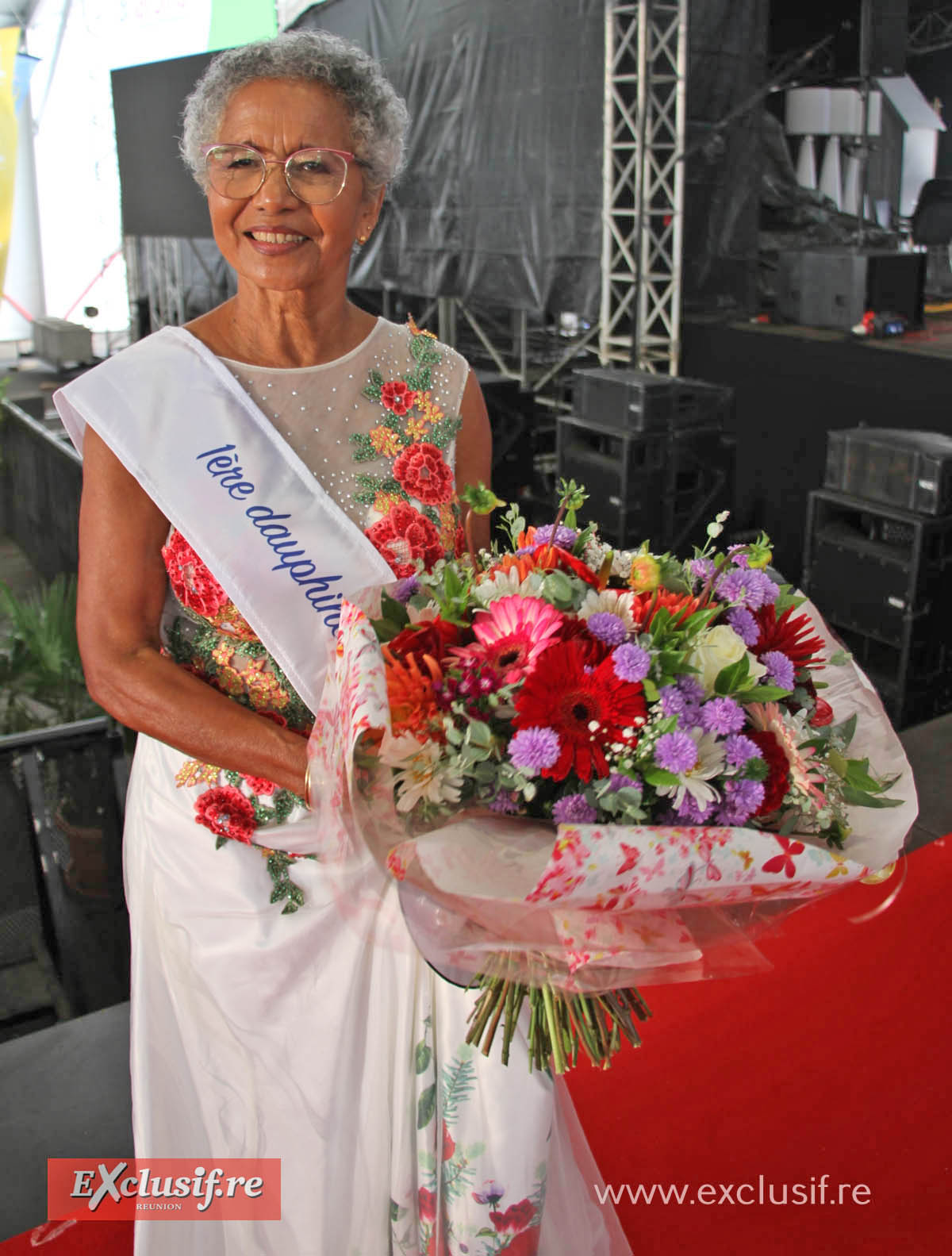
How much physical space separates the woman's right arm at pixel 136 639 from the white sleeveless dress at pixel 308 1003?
5 centimetres

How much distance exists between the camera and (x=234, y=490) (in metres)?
1.14

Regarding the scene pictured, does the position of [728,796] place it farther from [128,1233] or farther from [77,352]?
[77,352]

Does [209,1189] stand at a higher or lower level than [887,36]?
lower

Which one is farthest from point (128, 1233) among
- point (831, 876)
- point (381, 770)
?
point (831, 876)

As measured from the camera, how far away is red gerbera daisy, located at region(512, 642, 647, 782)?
771 mm

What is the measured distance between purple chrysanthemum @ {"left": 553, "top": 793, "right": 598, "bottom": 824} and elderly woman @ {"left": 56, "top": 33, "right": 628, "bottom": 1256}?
325 mm

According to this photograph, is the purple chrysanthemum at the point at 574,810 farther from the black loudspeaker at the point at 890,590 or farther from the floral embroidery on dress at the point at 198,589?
the black loudspeaker at the point at 890,590

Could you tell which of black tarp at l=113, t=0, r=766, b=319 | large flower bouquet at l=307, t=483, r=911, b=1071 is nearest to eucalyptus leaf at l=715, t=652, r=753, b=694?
large flower bouquet at l=307, t=483, r=911, b=1071

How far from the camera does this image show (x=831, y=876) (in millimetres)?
768

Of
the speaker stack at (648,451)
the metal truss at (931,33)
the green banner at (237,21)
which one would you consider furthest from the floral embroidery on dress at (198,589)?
the metal truss at (931,33)

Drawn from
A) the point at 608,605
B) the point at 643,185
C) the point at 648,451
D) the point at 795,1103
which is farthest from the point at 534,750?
the point at 643,185

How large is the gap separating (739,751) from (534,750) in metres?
0.15

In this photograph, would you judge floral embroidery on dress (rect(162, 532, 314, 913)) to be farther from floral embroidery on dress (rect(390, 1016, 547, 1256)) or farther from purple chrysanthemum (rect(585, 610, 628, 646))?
purple chrysanthemum (rect(585, 610, 628, 646))

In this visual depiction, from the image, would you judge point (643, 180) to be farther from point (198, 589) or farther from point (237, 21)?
point (198, 589)
